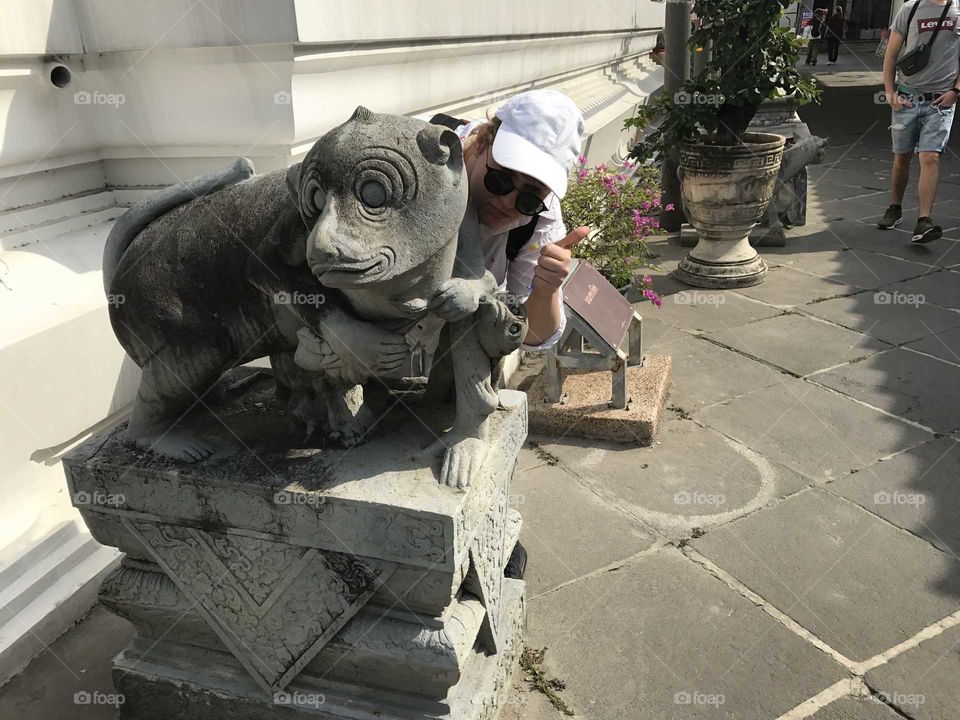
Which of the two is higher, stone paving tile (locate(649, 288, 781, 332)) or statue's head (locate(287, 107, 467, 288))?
statue's head (locate(287, 107, 467, 288))

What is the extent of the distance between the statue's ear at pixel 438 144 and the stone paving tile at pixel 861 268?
4941 millimetres

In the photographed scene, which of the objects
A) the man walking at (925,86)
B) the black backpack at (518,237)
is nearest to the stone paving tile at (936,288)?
the man walking at (925,86)

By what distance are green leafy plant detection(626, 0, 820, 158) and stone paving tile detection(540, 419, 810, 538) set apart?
8.49ft

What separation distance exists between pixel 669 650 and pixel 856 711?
534 mm

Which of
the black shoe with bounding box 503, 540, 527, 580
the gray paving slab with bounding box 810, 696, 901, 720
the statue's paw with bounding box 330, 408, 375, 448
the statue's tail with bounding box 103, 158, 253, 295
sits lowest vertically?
the gray paving slab with bounding box 810, 696, 901, 720

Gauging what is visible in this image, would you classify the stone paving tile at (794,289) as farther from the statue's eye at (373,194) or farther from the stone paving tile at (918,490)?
the statue's eye at (373,194)

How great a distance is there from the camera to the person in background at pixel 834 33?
2278cm

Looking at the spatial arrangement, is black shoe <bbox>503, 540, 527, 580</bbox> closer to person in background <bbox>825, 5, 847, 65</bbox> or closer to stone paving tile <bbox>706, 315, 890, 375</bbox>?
stone paving tile <bbox>706, 315, 890, 375</bbox>

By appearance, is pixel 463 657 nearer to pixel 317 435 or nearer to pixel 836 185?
pixel 317 435

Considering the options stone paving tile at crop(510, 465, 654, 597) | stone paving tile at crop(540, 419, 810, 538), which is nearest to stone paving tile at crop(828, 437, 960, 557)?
stone paving tile at crop(540, 419, 810, 538)

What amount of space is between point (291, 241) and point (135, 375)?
5.49 ft

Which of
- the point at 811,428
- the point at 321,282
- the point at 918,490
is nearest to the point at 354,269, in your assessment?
the point at 321,282

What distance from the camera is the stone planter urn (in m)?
5.52

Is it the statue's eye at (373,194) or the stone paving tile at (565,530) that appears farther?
the stone paving tile at (565,530)
